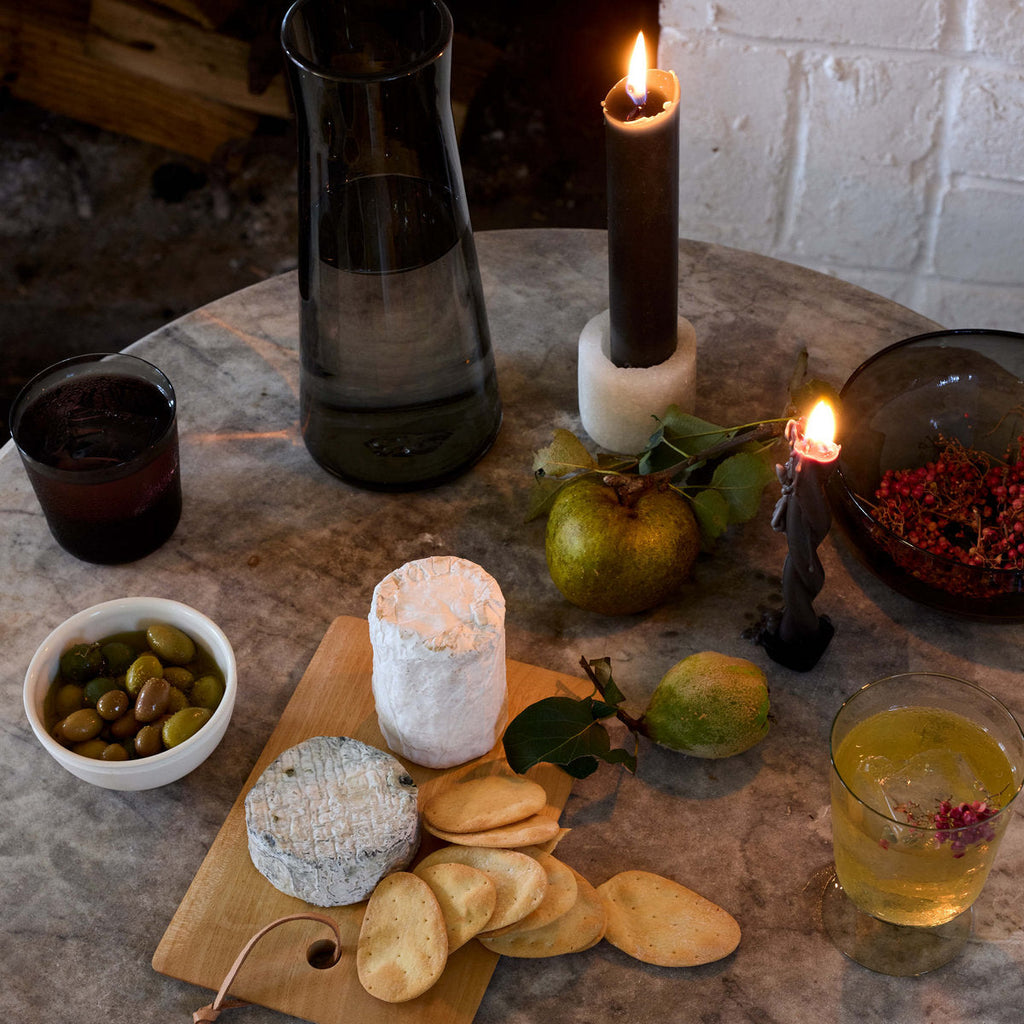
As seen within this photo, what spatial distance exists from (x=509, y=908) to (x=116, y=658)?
0.28 meters

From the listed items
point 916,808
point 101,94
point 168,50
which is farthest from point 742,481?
point 101,94

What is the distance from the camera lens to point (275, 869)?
64 centimetres

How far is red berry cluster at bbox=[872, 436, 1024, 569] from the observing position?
754 mm

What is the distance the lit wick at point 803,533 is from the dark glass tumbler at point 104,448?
40 centimetres

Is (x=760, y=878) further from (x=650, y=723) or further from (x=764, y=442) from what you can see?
(x=764, y=442)

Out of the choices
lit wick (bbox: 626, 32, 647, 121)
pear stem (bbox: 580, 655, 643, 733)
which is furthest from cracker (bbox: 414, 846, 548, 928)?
lit wick (bbox: 626, 32, 647, 121)

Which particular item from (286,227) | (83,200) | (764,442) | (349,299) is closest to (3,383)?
(83,200)

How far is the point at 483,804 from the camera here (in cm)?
67

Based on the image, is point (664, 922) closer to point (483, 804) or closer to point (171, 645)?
point (483, 804)

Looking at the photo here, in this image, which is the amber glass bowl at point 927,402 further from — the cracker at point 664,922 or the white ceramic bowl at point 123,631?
the white ceramic bowl at point 123,631

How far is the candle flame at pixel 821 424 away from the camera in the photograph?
24.9 inches

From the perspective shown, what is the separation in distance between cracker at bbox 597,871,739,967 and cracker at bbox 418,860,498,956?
7 centimetres

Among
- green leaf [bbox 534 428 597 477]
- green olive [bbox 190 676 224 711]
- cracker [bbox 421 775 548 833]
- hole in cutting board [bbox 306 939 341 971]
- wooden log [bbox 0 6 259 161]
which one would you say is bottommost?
wooden log [bbox 0 6 259 161]

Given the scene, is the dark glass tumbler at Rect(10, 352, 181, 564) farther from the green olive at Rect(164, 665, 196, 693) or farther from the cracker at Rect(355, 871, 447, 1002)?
the cracker at Rect(355, 871, 447, 1002)
